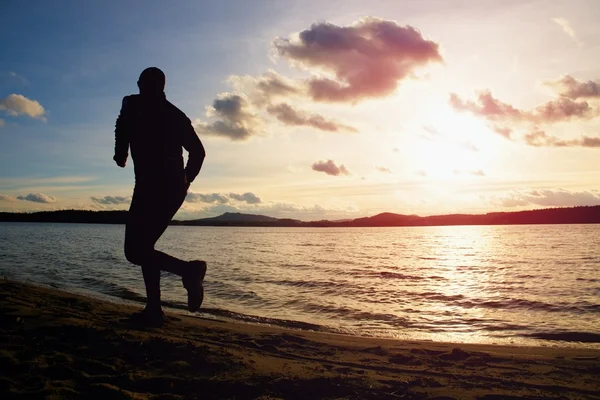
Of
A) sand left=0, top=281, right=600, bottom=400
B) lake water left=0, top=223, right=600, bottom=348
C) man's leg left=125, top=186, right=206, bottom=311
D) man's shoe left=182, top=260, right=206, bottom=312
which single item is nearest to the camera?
sand left=0, top=281, right=600, bottom=400

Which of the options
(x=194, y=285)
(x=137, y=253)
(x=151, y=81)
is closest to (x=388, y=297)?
(x=194, y=285)

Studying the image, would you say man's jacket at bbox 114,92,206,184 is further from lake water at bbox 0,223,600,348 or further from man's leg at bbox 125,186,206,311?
lake water at bbox 0,223,600,348

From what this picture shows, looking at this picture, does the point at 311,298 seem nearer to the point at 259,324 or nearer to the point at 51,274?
the point at 259,324

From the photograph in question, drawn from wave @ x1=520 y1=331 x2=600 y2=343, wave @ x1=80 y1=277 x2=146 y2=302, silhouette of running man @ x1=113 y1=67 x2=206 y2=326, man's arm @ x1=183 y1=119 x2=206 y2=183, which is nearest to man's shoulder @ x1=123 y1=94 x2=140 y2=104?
silhouette of running man @ x1=113 y1=67 x2=206 y2=326

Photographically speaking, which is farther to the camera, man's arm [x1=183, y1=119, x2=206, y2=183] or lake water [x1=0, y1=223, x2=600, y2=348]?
lake water [x1=0, y1=223, x2=600, y2=348]

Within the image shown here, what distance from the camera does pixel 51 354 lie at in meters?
4.13

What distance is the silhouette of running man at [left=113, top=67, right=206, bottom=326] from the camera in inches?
196

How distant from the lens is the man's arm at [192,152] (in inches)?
206

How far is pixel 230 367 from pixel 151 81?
3.40 m

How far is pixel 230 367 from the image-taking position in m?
4.36

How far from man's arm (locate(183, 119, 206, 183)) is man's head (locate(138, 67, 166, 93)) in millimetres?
544

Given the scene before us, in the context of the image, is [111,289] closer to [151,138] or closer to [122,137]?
[122,137]

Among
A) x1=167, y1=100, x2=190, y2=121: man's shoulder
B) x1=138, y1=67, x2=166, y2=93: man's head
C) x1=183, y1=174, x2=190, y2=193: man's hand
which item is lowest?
x1=183, y1=174, x2=190, y2=193: man's hand

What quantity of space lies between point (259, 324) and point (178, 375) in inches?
244
